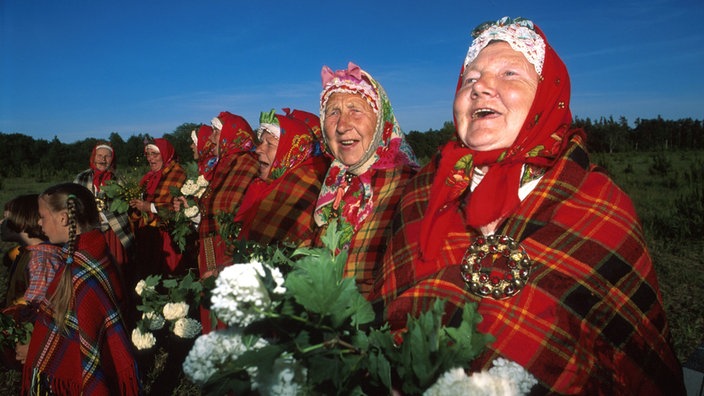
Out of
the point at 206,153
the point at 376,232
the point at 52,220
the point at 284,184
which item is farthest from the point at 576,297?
the point at 206,153

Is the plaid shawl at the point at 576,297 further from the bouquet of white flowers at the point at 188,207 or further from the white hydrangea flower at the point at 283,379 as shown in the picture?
the bouquet of white flowers at the point at 188,207

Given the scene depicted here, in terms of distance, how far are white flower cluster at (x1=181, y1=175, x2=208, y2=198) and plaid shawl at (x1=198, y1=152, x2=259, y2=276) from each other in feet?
0.36

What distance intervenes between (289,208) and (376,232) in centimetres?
139

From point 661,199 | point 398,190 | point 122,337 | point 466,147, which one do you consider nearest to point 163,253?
point 122,337

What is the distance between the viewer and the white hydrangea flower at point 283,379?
2.94ft

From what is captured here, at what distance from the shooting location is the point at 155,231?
743 cm

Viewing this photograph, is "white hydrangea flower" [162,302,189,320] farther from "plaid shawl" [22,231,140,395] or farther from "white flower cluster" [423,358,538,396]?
"white flower cluster" [423,358,538,396]

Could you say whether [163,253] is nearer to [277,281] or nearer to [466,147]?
[466,147]

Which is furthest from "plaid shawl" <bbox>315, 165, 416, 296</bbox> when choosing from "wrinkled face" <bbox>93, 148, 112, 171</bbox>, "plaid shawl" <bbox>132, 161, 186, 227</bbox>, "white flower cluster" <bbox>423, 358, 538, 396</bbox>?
"wrinkled face" <bbox>93, 148, 112, 171</bbox>

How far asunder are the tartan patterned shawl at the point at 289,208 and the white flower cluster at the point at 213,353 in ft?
7.75

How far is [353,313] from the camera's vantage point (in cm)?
104

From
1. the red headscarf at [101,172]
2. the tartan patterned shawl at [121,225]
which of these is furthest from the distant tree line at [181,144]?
the tartan patterned shawl at [121,225]

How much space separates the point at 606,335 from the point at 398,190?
57.0 inches

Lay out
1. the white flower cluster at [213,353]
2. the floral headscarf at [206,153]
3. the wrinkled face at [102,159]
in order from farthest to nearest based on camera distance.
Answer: the wrinkled face at [102,159] → the floral headscarf at [206,153] → the white flower cluster at [213,353]
